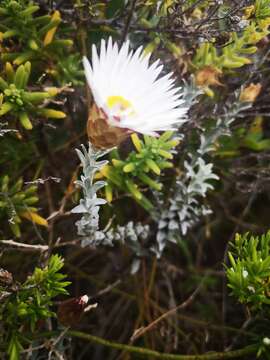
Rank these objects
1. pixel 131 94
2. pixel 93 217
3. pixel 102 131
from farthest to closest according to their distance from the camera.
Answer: pixel 93 217, pixel 131 94, pixel 102 131

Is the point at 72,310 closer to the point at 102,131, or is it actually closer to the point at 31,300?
the point at 31,300

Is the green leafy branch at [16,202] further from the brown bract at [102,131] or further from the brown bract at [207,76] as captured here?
the brown bract at [207,76]

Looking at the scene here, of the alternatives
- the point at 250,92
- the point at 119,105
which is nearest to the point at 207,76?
the point at 250,92

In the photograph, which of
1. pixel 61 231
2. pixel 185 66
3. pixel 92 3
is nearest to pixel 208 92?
pixel 185 66

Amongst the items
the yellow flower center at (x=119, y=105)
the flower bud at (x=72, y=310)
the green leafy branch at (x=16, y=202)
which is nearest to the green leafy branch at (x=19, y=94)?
the green leafy branch at (x=16, y=202)

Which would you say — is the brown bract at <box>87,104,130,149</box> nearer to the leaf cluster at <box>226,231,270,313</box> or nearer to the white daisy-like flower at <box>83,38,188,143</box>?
the white daisy-like flower at <box>83,38,188,143</box>

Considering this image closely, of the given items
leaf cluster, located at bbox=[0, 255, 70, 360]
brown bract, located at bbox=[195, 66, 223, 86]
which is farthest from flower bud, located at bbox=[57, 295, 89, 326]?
brown bract, located at bbox=[195, 66, 223, 86]

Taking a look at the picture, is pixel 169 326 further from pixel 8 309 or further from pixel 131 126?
pixel 131 126
